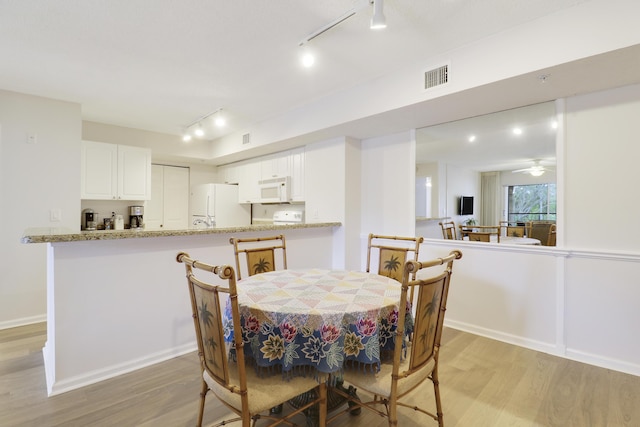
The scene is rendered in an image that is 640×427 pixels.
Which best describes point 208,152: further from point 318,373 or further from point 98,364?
point 318,373

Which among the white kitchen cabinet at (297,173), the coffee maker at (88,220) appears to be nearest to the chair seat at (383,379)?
the white kitchen cabinet at (297,173)

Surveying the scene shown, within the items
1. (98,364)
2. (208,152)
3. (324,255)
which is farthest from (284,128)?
(98,364)

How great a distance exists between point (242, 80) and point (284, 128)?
1.01m

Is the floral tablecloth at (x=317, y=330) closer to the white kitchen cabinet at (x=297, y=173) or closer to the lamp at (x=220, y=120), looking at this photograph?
the white kitchen cabinet at (x=297, y=173)

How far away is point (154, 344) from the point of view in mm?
2383

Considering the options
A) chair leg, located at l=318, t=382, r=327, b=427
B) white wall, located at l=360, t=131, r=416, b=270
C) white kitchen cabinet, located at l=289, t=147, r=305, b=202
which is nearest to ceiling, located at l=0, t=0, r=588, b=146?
white wall, located at l=360, t=131, r=416, b=270

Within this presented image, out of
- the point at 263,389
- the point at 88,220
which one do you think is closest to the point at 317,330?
the point at 263,389

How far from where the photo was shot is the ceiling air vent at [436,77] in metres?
2.47

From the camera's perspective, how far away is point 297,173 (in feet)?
14.4

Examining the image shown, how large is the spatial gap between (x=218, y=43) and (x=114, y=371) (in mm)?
2551

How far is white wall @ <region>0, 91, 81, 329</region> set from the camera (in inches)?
126

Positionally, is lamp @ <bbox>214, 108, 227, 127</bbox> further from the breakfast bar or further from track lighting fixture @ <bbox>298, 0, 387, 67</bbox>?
the breakfast bar

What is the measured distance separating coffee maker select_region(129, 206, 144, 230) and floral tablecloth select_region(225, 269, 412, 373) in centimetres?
399

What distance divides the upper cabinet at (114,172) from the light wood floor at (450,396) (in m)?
2.27
